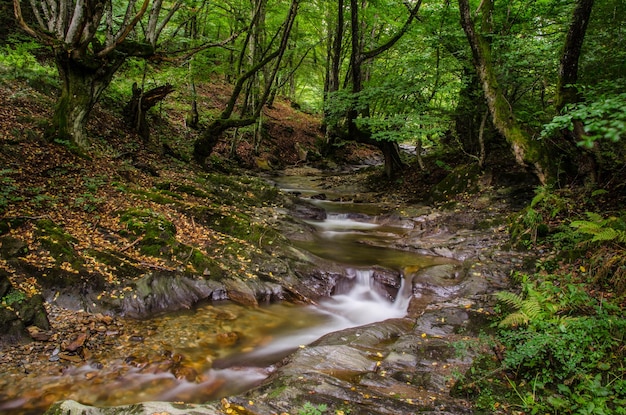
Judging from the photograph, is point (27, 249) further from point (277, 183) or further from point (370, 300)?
point (277, 183)

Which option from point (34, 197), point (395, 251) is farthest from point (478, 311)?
point (34, 197)

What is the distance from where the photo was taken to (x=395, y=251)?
9.23m

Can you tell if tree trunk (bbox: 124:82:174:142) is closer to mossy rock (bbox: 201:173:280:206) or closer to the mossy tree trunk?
mossy rock (bbox: 201:173:280:206)

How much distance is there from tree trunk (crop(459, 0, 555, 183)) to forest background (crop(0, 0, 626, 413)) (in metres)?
0.03

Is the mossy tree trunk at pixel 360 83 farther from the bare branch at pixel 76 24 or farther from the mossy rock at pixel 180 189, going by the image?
the bare branch at pixel 76 24

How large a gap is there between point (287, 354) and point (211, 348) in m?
1.08

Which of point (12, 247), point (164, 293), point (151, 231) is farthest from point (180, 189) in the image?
point (12, 247)

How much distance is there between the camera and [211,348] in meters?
5.17

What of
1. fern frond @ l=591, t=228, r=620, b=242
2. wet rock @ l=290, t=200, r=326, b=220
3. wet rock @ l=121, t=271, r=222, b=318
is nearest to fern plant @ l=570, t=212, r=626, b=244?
fern frond @ l=591, t=228, r=620, b=242

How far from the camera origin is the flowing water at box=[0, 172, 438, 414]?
395 centimetres

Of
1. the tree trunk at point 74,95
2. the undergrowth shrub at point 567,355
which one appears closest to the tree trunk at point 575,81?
the undergrowth shrub at point 567,355

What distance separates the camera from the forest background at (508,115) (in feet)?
12.5

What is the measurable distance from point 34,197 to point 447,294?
288 inches

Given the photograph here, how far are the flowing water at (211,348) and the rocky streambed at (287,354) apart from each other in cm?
2
